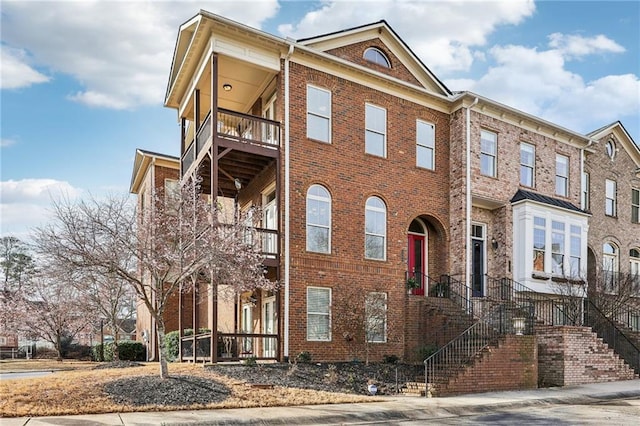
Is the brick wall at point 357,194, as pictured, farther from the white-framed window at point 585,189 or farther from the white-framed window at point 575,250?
the white-framed window at point 585,189

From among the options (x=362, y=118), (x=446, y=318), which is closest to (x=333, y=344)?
(x=446, y=318)

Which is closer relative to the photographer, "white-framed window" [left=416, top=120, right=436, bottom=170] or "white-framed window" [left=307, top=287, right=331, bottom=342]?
"white-framed window" [left=307, top=287, right=331, bottom=342]

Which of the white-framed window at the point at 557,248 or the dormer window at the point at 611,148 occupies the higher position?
the dormer window at the point at 611,148

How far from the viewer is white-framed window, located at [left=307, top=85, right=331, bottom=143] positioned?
62.9 feet

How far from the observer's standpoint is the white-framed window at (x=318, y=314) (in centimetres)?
1816

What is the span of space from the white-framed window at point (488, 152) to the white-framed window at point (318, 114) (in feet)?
21.7

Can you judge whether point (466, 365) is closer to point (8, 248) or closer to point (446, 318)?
point (446, 318)

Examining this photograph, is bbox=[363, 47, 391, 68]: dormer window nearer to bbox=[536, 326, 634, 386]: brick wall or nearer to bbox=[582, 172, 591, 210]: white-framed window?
bbox=[536, 326, 634, 386]: brick wall

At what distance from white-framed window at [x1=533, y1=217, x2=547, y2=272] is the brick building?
0.23 feet

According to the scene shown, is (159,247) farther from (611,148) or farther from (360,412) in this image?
(611,148)

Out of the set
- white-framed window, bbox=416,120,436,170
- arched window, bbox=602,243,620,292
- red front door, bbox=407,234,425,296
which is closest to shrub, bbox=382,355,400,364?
red front door, bbox=407,234,425,296

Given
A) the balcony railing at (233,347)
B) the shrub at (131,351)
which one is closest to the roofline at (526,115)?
the balcony railing at (233,347)

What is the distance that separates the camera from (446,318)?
19.5 metres

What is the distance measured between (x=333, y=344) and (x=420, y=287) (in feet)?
15.7
